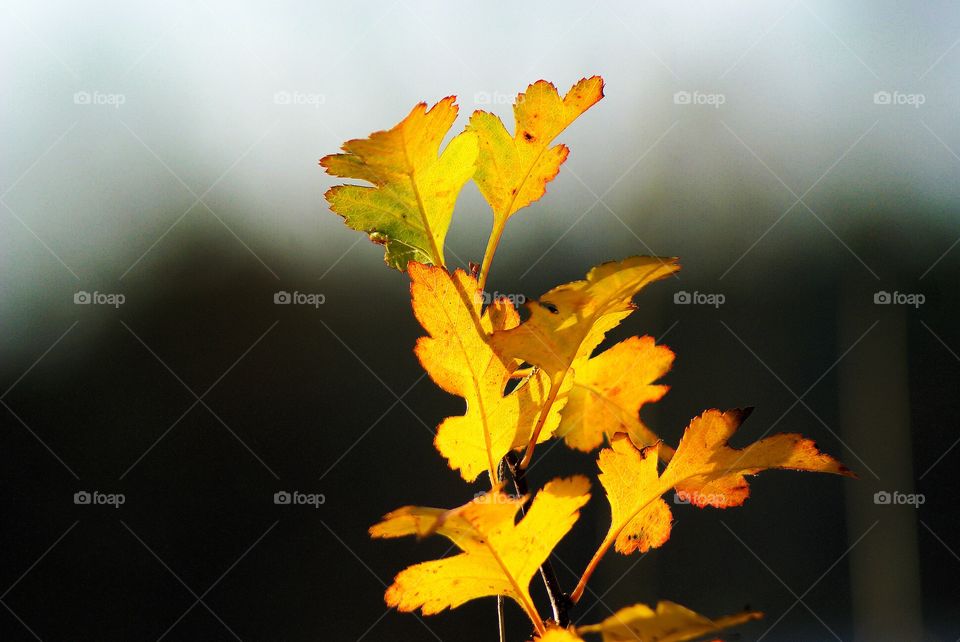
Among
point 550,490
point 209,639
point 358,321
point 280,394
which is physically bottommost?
point 209,639

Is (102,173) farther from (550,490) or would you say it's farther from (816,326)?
(816,326)

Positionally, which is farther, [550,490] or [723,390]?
[723,390]

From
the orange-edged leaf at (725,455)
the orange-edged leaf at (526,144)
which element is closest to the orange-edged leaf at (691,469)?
the orange-edged leaf at (725,455)

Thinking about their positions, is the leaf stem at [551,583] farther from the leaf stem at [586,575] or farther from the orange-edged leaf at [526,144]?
the orange-edged leaf at [526,144]

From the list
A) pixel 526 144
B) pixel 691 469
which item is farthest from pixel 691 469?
pixel 526 144

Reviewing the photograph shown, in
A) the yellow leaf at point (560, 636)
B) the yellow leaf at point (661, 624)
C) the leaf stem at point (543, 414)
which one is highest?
the leaf stem at point (543, 414)

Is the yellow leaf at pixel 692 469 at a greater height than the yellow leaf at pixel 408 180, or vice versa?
the yellow leaf at pixel 408 180

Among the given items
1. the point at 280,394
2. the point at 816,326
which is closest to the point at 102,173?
the point at 280,394

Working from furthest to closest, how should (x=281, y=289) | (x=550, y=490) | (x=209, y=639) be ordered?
(x=281, y=289) < (x=209, y=639) < (x=550, y=490)
